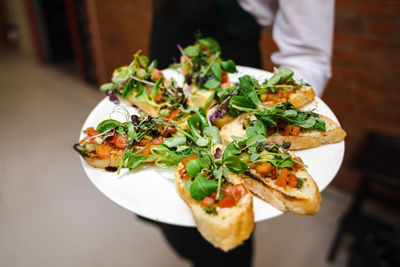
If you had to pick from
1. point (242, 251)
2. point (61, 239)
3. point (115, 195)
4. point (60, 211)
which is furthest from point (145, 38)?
point (115, 195)

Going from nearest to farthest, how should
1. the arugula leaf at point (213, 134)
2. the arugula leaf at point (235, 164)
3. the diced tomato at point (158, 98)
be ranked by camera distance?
1. the arugula leaf at point (235, 164)
2. the arugula leaf at point (213, 134)
3. the diced tomato at point (158, 98)

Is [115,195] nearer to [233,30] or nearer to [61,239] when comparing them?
[233,30]

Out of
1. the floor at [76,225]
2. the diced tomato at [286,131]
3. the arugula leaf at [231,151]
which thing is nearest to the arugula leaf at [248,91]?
the diced tomato at [286,131]

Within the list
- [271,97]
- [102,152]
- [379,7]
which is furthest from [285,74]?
[379,7]

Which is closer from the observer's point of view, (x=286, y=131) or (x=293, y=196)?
(x=293, y=196)

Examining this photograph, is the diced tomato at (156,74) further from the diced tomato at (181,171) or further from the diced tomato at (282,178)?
the diced tomato at (282,178)

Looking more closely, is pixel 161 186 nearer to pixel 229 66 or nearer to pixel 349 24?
pixel 229 66
